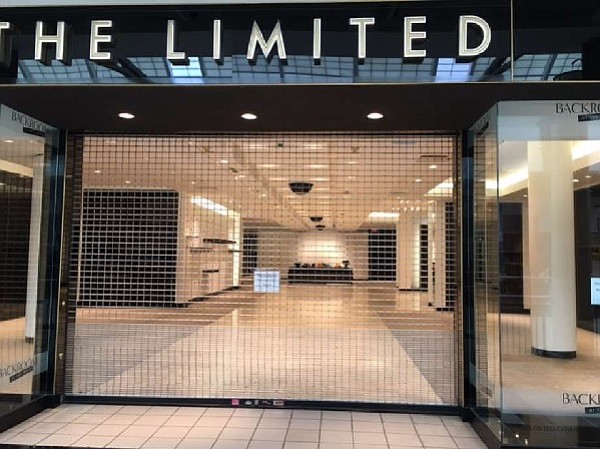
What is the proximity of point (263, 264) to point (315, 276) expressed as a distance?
0.54 metres

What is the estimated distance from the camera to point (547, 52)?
3.19 meters

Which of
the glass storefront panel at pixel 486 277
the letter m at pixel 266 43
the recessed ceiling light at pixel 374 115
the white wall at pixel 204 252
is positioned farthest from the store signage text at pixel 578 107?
the white wall at pixel 204 252

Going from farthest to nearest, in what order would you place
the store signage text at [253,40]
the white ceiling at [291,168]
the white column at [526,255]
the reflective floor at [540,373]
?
the white column at [526,255]
the white ceiling at [291,168]
the reflective floor at [540,373]
the store signage text at [253,40]

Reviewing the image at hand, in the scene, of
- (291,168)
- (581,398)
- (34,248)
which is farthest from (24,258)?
(581,398)

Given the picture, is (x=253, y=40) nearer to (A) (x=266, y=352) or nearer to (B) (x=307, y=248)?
(B) (x=307, y=248)

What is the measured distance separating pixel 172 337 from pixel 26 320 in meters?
1.30

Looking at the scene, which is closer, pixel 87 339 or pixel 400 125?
pixel 400 125

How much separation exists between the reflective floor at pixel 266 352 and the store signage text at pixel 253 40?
2.29 meters

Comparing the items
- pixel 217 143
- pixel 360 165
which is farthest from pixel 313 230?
pixel 217 143

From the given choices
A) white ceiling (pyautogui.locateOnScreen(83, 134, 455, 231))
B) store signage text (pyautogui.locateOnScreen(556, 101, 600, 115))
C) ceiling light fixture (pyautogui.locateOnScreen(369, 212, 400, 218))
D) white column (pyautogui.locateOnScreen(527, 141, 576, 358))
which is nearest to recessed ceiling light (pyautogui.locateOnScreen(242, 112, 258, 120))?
white ceiling (pyautogui.locateOnScreen(83, 134, 455, 231))

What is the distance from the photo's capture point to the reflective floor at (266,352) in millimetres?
4664

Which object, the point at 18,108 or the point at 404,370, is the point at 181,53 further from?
the point at 404,370

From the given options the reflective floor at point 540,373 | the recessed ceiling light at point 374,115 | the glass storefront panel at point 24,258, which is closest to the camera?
the recessed ceiling light at point 374,115

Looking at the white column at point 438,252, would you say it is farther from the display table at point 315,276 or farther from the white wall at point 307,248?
the display table at point 315,276
